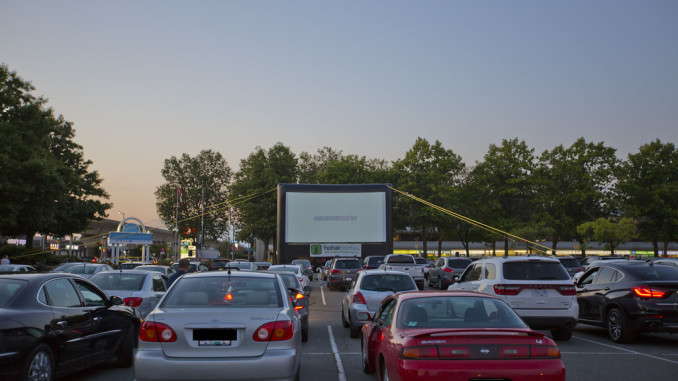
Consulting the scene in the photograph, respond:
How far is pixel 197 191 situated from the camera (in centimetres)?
8769

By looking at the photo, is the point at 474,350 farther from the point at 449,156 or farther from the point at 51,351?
the point at 449,156

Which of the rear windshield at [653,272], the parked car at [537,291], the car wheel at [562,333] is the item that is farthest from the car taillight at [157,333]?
the rear windshield at [653,272]

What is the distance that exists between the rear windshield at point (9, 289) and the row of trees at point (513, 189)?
177ft

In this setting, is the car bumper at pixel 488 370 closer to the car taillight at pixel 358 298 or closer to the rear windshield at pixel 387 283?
the car taillight at pixel 358 298

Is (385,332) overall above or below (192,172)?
below

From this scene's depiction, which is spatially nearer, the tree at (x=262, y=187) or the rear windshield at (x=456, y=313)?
the rear windshield at (x=456, y=313)

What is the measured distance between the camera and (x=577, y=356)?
1048 cm

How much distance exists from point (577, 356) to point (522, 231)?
175ft

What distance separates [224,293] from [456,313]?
2713 millimetres

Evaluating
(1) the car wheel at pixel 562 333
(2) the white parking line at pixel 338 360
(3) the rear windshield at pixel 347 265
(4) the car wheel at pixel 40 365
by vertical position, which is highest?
(3) the rear windshield at pixel 347 265

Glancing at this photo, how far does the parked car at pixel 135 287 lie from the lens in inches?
458

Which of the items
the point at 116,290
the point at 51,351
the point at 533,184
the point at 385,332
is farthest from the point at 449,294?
the point at 533,184

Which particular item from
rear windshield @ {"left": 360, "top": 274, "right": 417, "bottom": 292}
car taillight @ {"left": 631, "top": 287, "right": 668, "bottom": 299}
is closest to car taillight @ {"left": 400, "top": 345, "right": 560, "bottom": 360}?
car taillight @ {"left": 631, "top": 287, "right": 668, "bottom": 299}

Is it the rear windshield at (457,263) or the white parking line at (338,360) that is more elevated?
the rear windshield at (457,263)
